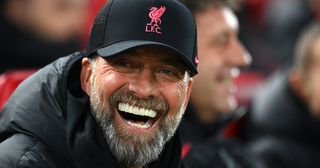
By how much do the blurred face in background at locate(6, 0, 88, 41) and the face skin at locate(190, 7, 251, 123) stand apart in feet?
5.95

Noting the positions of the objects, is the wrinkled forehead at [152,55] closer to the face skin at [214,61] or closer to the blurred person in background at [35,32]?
the face skin at [214,61]

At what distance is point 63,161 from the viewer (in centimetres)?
323

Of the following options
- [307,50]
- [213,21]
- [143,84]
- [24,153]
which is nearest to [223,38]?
[213,21]

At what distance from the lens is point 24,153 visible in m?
3.15

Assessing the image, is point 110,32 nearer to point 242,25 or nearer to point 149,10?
point 149,10

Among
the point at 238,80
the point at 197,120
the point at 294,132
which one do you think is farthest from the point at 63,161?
the point at 238,80

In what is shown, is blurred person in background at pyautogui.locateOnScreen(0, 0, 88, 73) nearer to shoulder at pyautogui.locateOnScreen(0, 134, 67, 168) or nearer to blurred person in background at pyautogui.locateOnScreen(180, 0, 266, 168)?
blurred person in background at pyautogui.locateOnScreen(180, 0, 266, 168)

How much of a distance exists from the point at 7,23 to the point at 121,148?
3.41 metres

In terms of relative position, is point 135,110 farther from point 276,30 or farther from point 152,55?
point 276,30

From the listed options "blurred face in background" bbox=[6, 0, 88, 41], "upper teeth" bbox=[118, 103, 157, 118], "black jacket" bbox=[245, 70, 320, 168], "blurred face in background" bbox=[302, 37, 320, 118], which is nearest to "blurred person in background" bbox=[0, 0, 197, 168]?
"upper teeth" bbox=[118, 103, 157, 118]

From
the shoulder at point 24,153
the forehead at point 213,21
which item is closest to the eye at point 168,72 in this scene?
the shoulder at point 24,153

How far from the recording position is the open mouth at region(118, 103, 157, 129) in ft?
10.4

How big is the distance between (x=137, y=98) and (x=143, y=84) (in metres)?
0.06

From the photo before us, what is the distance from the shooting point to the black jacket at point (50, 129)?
3.16 metres
